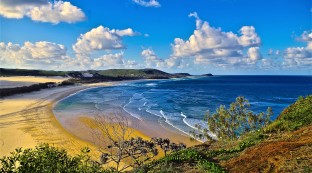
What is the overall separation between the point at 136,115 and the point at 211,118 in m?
24.4

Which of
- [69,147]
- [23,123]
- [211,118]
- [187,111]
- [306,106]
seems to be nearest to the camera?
[306,106]

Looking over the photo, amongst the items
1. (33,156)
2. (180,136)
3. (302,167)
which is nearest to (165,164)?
(302,167)

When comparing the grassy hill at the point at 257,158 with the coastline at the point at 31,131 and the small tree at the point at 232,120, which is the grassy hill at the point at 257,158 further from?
the coastline at the point at 31,131

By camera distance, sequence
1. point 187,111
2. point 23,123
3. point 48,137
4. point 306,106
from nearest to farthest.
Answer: point 306,106, point 48,137, point 23,123, point 187,111

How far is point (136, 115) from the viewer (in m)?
49.1

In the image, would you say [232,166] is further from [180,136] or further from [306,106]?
[180,136]

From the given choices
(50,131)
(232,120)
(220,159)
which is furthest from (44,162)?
(50,131)

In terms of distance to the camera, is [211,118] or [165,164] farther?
[211,118]

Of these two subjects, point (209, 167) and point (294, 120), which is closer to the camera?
point (209, 167)

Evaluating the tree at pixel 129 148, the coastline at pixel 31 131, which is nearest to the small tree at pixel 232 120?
the tree at pixel 129 148

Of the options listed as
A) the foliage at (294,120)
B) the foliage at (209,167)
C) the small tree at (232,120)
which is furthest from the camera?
the small tree at (232,120)

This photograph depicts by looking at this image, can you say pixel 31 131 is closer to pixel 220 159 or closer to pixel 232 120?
pixel 232 120

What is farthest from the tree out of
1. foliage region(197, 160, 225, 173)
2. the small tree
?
the small tree

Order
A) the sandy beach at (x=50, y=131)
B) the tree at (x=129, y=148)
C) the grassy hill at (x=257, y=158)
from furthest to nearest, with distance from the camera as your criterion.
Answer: the sandy beach at (x=50, y=131), the tree at (x=129, y=148), the grassy hill at (x=257, y=158)
